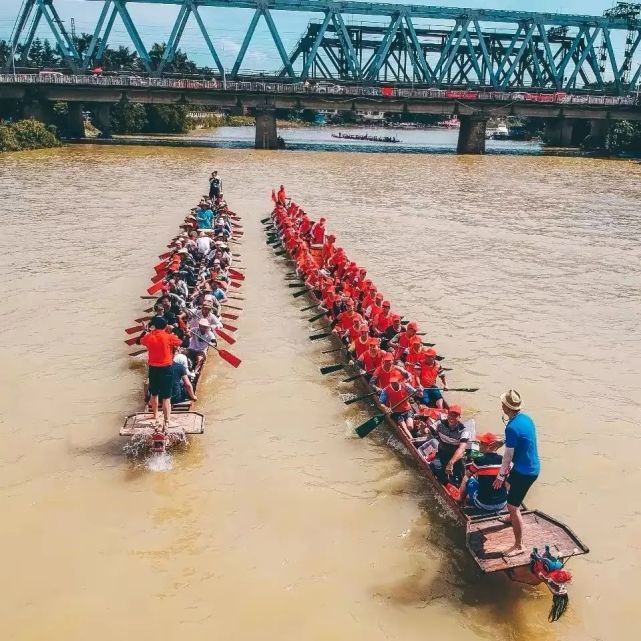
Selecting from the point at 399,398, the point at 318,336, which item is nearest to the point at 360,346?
the point at 399,398

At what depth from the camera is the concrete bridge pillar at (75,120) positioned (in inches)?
2506

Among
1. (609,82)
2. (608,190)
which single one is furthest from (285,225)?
(609,82)

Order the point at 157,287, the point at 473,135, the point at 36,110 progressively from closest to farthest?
the point at 157,287, the point at 36,110, the point at 473,135

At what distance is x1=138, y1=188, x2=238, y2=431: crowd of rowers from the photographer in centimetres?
930

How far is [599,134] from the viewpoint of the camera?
70.5 metres

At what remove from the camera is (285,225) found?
22.5 metres

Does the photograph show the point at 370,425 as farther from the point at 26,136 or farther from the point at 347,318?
the point at 26,136

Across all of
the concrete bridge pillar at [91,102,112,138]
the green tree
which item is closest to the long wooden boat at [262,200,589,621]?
the concrete bridge pillar at [91,102,112,138]

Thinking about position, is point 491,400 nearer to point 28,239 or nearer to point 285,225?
point 285,225

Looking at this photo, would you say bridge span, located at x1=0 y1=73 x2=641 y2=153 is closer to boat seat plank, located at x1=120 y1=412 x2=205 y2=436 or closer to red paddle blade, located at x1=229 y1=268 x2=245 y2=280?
red paddle blade, located at x1=229 y1=268 x2=245 y2=280

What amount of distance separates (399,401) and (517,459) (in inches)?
136

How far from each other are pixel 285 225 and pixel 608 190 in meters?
26.6

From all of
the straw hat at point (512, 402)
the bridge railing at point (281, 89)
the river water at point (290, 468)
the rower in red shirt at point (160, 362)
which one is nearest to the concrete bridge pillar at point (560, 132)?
the bridge railing at point (281, 89)

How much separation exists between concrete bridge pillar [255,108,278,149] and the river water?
4108cm
